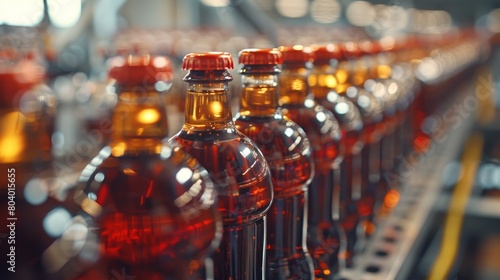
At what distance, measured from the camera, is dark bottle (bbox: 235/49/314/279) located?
27.0 inches

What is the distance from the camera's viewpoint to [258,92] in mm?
695

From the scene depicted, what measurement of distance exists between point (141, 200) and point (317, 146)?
1.37 feet

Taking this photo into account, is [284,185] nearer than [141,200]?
No

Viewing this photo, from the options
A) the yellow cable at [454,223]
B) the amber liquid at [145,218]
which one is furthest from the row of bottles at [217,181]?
the yellow cable at [454,223]

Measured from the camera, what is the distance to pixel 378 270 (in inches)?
36.7

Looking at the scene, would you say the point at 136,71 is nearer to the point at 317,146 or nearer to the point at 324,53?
the point at 317,146

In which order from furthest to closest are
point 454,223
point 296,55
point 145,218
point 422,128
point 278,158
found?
point 422,128
point 454,223
point 296,55
point 278,158
point 145,218

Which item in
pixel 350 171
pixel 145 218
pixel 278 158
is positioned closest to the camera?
pixel 145 218

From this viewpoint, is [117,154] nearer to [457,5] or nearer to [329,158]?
[329,158]

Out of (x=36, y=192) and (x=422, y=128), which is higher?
(x=36, y=192)

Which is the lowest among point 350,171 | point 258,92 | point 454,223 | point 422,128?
point 454,223

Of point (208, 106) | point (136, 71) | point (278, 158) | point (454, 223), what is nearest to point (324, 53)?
point (278, 158)

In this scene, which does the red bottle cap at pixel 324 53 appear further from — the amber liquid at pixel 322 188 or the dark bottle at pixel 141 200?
the dark bottle at pixel 141 200

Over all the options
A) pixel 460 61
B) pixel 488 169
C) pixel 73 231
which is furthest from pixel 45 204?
pixel 460 61
